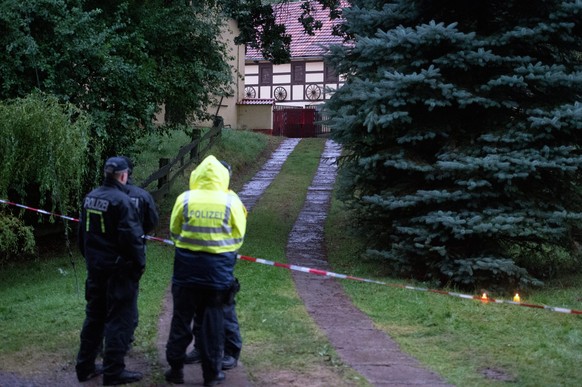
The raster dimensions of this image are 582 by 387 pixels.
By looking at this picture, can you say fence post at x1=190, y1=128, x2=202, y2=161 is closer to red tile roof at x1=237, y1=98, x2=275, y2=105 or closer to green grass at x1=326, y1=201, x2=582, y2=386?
green grass at x1=326, y1=201, x2=582, y2=386

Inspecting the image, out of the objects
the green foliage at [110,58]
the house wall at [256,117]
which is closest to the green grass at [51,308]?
the green foliage at [110,58]

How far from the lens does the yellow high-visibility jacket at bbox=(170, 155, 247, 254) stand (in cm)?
649

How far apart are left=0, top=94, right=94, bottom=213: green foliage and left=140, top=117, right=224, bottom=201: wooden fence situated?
4051 millimetres

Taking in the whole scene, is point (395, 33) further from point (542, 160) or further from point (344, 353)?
point (344, 353)

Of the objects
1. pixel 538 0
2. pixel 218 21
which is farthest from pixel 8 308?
pixel 218 21

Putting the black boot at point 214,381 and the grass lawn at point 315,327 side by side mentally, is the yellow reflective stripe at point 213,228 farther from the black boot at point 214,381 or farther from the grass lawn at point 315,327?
the grass lawn at point 315,327

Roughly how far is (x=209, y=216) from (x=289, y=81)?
34887 millimetres

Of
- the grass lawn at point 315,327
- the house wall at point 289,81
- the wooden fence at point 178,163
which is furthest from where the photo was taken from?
the house wall at point 289,81

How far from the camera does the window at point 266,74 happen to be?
41.3 meters

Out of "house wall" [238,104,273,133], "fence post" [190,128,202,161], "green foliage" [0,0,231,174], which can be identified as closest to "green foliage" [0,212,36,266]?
"green foliage" [0,0,231,174]

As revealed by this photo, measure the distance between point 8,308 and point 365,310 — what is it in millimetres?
4470

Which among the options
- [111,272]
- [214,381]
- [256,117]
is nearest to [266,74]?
[256,117]

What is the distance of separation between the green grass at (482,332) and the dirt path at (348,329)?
0.17 meters

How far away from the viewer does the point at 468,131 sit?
12008mm
